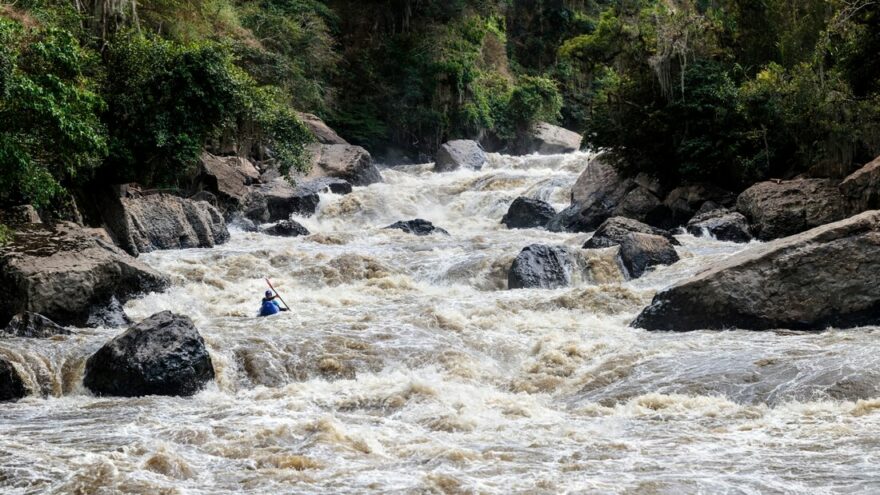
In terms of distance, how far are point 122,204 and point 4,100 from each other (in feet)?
21.1

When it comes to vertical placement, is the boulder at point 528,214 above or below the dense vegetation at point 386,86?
below

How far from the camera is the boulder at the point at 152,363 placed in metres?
9.35

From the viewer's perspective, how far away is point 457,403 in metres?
8.88

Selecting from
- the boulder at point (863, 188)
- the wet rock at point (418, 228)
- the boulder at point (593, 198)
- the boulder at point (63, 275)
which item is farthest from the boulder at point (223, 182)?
the boulder at point (863, 188)

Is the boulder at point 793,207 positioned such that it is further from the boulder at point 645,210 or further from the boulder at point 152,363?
the boulder at point 152,363

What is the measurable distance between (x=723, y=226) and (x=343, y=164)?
13.3 meters

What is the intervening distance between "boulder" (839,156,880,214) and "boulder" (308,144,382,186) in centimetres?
1503

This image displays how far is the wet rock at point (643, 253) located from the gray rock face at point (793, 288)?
3.36 meters

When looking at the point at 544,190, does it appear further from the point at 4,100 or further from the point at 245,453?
the point at 245,453

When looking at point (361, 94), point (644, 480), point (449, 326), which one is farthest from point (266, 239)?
point (361, 94)

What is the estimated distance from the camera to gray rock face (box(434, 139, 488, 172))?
31.4 m

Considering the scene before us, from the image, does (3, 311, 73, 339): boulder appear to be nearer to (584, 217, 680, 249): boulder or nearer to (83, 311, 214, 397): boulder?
(83, 311, 214, 397): boulder

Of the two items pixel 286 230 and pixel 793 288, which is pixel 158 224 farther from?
pixel 793 288

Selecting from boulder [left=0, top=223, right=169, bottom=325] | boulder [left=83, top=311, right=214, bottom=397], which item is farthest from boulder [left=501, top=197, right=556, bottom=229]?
boulder [left=83, top=311, right=214, bottom=397]
